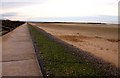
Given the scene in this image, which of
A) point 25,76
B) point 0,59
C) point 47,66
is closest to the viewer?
point 25,76

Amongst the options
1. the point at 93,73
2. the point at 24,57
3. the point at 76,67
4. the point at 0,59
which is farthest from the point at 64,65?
the point at 0,59

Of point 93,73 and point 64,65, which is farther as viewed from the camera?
point 64,65

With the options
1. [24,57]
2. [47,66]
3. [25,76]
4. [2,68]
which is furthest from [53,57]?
[25,76]

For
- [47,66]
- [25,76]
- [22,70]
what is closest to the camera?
[25,76]

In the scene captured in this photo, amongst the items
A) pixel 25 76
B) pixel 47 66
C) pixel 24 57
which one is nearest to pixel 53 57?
pixel 24 57

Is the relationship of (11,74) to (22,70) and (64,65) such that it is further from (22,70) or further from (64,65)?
(64,65)

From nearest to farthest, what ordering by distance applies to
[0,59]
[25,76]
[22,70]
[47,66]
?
1. [25,76]
2. [22,70]
3. [47,66]
4. [0,59]

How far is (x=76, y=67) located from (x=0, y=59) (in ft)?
10.9

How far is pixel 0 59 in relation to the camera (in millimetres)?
10758

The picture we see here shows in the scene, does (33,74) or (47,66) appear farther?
(47,66)

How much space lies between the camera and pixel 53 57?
37.3 ft

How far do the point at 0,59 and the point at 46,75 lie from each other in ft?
11.1

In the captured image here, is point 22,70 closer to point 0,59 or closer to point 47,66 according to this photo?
point 47,66

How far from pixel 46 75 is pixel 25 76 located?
68 centimetres
